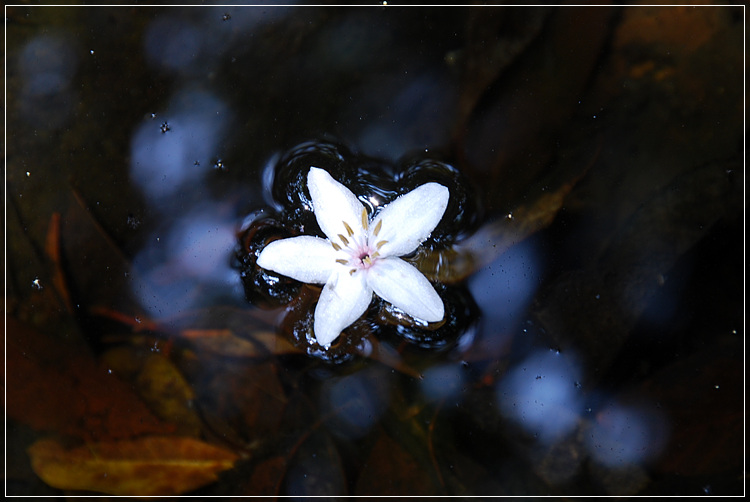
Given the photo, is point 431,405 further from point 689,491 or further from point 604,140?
point 604,140

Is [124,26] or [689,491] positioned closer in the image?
[689,491]

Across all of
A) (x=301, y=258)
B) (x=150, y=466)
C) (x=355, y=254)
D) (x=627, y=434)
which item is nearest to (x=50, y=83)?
(x=301, y=258)

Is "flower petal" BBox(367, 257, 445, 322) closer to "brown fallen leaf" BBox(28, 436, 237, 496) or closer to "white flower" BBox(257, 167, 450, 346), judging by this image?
"white flower" BBox(257, 167, 450, 346)

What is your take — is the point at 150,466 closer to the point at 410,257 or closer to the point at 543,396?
the point at 410,257

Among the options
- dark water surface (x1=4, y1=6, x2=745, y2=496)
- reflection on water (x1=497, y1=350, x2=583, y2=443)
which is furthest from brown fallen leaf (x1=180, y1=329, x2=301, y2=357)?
reflection on water (x1=497, y1=350, x2=583, y2=443)

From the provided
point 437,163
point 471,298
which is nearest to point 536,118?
point 437,163

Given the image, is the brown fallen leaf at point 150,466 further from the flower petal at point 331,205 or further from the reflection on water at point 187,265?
the flower petal at point 331,205

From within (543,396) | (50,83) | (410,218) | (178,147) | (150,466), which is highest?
(50,83)

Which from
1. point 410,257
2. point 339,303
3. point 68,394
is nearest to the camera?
point 339,303
